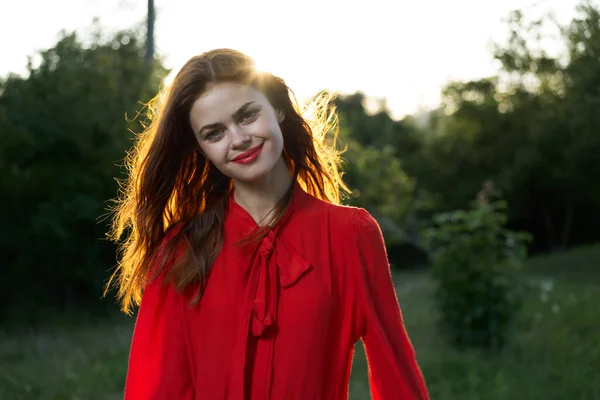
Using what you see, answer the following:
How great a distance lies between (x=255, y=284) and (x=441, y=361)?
213 inches

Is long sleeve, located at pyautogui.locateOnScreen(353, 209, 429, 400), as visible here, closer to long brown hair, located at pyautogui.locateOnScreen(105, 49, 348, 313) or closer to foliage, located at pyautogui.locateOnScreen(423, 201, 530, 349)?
long brown hair, located at pyautogui.locateOnScreen(105, 49, 348, 313)

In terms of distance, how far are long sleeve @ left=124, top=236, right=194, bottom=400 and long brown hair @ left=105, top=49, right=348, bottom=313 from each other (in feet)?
0.21

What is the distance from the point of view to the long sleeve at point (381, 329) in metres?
1.95

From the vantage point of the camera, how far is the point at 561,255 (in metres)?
23.6

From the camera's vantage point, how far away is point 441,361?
7.11 meters

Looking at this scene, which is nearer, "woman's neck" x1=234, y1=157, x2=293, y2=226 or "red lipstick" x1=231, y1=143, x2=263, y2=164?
"red lipstick" x1=231, y1=143, x2=263, y2=164

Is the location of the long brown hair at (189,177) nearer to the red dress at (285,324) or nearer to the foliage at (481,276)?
the red dress at (285,324)

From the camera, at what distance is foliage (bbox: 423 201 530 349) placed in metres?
7.80

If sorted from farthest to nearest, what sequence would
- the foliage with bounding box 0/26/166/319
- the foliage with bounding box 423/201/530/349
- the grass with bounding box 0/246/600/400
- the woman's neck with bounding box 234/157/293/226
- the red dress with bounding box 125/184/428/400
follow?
1. the foliage with bounding box 0/26/166/319
2. the foliage with bounding box 423/201/530/349
3. the grass with bounding box 0/246/600/400
4. the woman's neck with bounding box 234/157/293/226
5. the red dress with bounding box 125/184/428/400

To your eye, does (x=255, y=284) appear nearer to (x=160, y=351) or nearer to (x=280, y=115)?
(x=160, y=351)

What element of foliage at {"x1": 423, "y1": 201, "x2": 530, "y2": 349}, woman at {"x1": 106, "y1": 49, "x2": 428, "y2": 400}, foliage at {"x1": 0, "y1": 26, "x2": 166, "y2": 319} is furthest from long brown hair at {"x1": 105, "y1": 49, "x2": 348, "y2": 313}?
foliage at {"x1": 0, "y1": 26, "x2": 166, "y2": 319}

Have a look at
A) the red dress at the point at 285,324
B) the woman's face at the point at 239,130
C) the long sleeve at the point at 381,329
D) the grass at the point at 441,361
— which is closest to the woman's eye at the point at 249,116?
the woman's face at the point at 239,130

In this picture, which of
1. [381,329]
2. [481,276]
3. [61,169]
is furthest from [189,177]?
[61,169]

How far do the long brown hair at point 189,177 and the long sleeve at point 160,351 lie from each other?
6 centimetres
